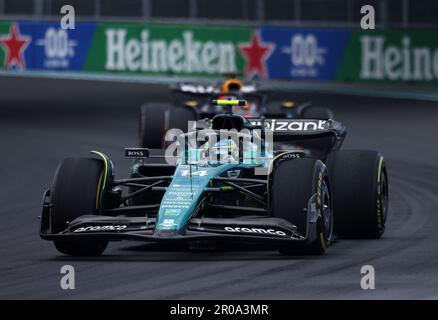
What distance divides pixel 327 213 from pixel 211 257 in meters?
1.28

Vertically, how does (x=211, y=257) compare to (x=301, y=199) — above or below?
below

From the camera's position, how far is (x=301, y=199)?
12.3 m

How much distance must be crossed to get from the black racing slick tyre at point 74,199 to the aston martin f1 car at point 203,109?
20.6 feet

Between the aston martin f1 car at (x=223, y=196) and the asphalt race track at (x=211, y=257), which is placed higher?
the aston martin f1 car at (x=223, y=196)

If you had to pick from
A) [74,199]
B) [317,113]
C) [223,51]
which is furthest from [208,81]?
[74,199]

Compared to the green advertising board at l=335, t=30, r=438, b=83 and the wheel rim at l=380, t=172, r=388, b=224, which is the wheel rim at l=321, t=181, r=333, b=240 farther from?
the green advertising board at l=335, t=30, r=438, b=83

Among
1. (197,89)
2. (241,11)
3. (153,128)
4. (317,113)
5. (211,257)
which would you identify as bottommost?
(211,257)

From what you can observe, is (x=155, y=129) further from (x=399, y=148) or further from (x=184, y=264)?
(x=184, y=264)

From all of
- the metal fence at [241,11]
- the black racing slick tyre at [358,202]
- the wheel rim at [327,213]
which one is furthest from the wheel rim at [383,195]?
the metal fence at [241,11]

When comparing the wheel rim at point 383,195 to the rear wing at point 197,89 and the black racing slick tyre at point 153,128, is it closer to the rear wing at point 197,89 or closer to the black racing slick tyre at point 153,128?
the black racing slick tyre at point 153,128

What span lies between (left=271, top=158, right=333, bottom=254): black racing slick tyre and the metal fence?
2644 centimetres

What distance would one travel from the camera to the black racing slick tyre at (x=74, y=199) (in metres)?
12.6

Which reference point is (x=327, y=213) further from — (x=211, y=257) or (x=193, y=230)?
(x=193, y=230)

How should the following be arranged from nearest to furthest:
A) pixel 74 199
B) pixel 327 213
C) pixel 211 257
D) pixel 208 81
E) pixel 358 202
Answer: pixel 211 257
pixel 74 199
pixel 327 213
pixel 358 202
pixel 208 81
